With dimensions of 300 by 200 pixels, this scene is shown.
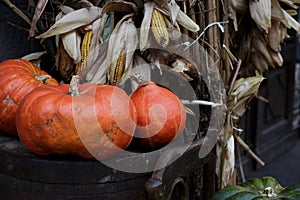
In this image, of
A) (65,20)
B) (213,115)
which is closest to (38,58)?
(65,20)

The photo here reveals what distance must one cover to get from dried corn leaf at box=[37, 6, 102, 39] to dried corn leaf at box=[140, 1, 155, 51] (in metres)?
0.19

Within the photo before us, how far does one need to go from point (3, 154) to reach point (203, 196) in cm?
78

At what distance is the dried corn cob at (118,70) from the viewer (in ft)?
5.65

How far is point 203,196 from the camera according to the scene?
5.98 feet

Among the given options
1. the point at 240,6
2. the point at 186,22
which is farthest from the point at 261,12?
the point at 186,22

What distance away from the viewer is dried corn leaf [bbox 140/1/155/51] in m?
1.67

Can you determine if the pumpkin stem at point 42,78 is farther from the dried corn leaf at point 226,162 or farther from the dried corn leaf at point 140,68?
the dried corn leaf at point 226,162

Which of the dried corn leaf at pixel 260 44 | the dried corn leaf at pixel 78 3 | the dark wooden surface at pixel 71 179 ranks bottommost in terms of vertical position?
the dark wooden surface at pixel 71 179

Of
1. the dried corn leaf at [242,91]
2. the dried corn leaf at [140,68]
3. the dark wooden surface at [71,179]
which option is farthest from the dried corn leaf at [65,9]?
the dried corn leaf at [242,91]

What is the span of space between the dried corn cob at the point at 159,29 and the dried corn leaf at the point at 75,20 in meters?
0.22

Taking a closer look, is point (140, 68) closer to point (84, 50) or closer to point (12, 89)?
point (84, 50)

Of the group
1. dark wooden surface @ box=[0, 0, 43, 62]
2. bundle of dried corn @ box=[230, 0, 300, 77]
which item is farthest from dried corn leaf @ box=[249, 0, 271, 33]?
dark wooden surface @ box=[0, 0, 43, 62]

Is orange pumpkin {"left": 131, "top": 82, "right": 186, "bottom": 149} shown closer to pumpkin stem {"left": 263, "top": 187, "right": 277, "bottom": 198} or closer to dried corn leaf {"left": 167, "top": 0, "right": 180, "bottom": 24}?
dried corn leaf {"left": 167, "top": 0, "right": 180, "bottom": 24}

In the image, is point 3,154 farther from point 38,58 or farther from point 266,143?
point 266,143
